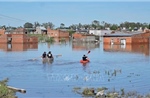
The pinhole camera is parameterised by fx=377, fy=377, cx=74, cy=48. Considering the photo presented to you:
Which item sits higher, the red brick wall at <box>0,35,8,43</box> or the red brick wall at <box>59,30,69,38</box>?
the red brick wall at <box>59,30,69,38</box>

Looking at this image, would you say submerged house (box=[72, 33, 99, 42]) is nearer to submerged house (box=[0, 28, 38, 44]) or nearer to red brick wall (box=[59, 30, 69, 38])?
submerged house (box=[0, 28, 38, 44])

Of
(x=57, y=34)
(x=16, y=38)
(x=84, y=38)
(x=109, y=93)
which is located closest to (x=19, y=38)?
(x=16, y=38)

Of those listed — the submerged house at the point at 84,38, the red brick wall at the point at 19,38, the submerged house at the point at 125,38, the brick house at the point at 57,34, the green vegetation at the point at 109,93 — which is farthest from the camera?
the brick house at the point at 57,34

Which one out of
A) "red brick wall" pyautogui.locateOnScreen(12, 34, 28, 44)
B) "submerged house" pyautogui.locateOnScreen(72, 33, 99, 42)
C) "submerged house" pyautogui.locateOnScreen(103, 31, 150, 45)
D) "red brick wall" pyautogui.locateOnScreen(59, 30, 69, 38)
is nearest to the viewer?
"submerged house" pyautogui.locateOnScreen(103, 31, 150, 45)

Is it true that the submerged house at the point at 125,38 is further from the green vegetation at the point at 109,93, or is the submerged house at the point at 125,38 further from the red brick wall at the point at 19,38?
the green vegetation at the point at 109,93

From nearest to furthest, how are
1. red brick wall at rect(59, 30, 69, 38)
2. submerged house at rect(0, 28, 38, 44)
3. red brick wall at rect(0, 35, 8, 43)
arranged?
submerged house at rect(0, 28, 38, 44) < red brick wall at rect(0, 35, 8, 43) < red brick wall at rect(59, 30, 69, 38)

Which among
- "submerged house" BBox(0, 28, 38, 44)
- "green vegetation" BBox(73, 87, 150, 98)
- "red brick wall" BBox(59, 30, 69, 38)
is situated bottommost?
"green vegetation" BBox(73, 87, 150, 98)

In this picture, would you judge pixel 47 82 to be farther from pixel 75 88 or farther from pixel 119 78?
pixel 119 78

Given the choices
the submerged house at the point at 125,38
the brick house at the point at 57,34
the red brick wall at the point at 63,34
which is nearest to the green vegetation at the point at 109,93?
the submerged house at the point at 125,38

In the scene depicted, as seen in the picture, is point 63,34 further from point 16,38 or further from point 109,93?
point 109,93

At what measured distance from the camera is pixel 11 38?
289 feet

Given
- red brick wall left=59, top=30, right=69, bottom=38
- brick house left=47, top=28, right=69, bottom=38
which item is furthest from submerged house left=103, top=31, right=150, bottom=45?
red brick wall left=59, top=30, right=69, bottom=38

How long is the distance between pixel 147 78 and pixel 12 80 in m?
9.25

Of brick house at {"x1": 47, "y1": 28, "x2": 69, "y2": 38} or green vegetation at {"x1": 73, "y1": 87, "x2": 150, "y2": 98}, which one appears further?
brick house at {"x1": 47, "y1": 28, "x2": 69, "y2": 38}
